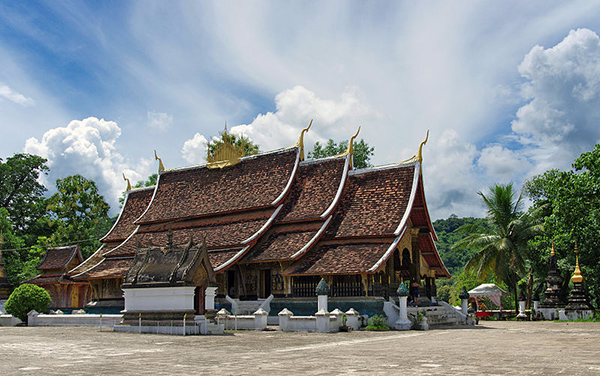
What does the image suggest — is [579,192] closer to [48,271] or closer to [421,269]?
[421,269]

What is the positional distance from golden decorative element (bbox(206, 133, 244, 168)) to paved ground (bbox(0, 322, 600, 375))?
1437 centimetres

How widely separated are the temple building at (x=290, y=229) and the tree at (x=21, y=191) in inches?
916

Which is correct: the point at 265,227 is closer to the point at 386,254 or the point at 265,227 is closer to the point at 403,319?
the point at 386,254

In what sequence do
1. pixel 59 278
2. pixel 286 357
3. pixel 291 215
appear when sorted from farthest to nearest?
pixel 59 278
pixel 291 215
pixel 286 357

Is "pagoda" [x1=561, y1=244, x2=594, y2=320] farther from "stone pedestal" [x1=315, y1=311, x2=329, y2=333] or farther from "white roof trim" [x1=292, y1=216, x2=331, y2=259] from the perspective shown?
"stone pedestal" [x1=315, y1=311, x2=329, y2=333]

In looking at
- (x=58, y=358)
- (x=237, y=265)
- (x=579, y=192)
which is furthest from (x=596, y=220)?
(x=58, y=358)

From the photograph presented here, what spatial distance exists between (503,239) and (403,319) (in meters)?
14.1

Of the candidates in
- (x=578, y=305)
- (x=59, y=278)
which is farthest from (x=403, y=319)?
(x=59, y=278)

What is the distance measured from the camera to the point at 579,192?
22688mm

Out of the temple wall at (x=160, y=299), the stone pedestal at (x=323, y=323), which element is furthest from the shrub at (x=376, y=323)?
the temple wall at (x=160, y=299)

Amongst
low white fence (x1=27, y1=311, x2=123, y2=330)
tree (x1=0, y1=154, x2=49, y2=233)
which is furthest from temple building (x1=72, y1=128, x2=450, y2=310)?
tree (x1=0, y1=154, x2=49, y2=233)

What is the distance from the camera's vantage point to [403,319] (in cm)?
1806

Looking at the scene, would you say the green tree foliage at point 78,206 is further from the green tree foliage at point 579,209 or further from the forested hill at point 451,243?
the forested hill at point 451,243

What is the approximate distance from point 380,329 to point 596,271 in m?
13.5
